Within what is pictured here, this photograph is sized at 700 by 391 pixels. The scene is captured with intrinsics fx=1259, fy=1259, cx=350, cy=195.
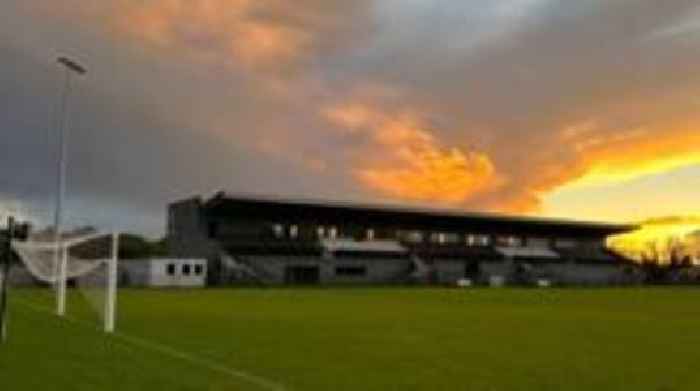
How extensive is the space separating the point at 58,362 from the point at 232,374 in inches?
145

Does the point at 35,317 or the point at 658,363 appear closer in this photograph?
the point at 658,363

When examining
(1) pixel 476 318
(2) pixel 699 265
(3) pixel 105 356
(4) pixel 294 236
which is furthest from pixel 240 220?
(3) pixel 105 356

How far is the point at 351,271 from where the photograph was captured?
145500 mm

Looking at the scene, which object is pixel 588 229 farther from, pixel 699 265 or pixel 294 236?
pixel 294 236

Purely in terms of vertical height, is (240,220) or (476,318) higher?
(240,220)

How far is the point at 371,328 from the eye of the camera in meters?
37.3

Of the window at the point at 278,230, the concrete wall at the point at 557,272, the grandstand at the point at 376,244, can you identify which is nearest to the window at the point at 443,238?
the grandstand at the point at 376,244

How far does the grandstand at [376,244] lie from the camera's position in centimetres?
14025

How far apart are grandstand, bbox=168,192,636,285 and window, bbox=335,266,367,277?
116mm

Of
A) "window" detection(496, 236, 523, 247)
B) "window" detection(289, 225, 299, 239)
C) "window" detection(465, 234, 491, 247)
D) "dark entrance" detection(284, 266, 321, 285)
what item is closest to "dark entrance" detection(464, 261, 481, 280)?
"window" detection(465, 234, 491, 247)

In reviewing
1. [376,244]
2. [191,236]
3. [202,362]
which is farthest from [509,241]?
[202,362]

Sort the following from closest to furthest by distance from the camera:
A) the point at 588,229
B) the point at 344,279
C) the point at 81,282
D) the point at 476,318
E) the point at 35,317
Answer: the point at 35,317 → the point at 476,318 → the point at 81,282 → the point at 344,279 → the point at 588,229

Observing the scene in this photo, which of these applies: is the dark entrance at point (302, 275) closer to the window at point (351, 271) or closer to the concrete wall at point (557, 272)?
the window at point (351, 271)

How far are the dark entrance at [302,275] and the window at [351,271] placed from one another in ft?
8.26
